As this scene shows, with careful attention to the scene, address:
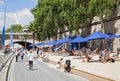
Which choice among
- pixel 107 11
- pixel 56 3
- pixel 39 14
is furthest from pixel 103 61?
pixel 39 14

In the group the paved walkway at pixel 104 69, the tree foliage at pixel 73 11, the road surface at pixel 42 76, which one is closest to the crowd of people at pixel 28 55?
the road surface at pixel 42 76

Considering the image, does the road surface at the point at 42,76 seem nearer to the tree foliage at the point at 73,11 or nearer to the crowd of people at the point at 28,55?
the crowd of people at the point at 28,55

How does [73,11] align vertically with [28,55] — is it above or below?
above

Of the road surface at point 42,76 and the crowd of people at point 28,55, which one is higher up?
the crowd of people at point 28,55

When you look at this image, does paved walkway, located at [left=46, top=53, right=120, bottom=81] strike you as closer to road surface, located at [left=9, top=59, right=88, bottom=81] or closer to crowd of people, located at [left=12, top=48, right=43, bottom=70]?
road surface, located at [left=9, top=59, right=88, bottom=81]

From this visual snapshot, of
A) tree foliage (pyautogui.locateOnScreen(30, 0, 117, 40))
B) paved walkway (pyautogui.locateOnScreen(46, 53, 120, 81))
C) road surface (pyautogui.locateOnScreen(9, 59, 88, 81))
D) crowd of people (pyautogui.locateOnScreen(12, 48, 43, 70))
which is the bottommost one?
road surface (pyautogui.locateOnScreen(9, 59, 88, 81))

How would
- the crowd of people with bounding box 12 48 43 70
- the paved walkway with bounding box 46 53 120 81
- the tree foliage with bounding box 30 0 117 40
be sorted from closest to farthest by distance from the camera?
the paved walkway with bounding box 46 53 120 81
the crowd of people with bounding box 12 48 43 70
the tree foliage with bounding box 30 0 117 40

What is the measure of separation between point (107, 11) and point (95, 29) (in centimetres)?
1145

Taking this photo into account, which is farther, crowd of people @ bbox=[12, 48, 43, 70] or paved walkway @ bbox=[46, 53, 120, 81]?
crowd of people @ bbox=[12, 48, 43, 70]

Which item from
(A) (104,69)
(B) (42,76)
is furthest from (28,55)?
(A) (104,69)

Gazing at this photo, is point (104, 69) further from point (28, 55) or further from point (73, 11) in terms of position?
point (73, 11)

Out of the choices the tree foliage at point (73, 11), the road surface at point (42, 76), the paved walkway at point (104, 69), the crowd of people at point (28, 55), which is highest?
the tree foliage at point (73, 11)

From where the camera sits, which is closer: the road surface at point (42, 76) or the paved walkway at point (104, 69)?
the paved walkway at point (104, 69)

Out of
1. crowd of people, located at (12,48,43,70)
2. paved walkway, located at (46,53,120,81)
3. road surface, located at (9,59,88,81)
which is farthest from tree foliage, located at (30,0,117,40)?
road surface, located at (9,59,88,81)
